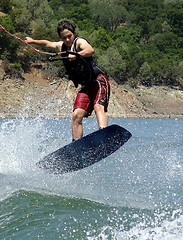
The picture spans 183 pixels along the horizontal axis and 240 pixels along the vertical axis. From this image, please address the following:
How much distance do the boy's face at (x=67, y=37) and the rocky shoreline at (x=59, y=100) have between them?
2532 centimetres

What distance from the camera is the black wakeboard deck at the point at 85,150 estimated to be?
4605 millimetres

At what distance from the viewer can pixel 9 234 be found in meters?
2.96

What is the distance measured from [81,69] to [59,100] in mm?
31117

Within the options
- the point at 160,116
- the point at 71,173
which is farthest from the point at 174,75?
the point at 71,173

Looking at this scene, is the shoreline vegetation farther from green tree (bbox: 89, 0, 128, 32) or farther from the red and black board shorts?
the red and black board shorts

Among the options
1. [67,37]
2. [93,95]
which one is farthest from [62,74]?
[67,37]

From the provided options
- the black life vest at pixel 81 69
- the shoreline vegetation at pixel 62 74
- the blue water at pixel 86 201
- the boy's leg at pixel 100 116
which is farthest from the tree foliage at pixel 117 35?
the boy's leg at pixel 100 116

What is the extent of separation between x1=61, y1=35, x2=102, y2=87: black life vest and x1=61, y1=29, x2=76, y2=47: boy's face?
0.06m

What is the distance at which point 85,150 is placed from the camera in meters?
4.69

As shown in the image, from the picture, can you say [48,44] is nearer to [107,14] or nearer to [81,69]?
[81,69]

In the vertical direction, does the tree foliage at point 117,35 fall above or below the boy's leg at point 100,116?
below

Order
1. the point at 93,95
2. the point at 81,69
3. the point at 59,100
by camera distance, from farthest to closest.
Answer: the point at 59,100 < the point at 93,95 < the point at 81,69

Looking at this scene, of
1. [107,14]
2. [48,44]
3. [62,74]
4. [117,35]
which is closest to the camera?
[48,44]

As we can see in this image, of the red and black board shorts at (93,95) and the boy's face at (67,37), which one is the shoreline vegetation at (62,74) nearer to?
the red and black board shorts at (93,95)
